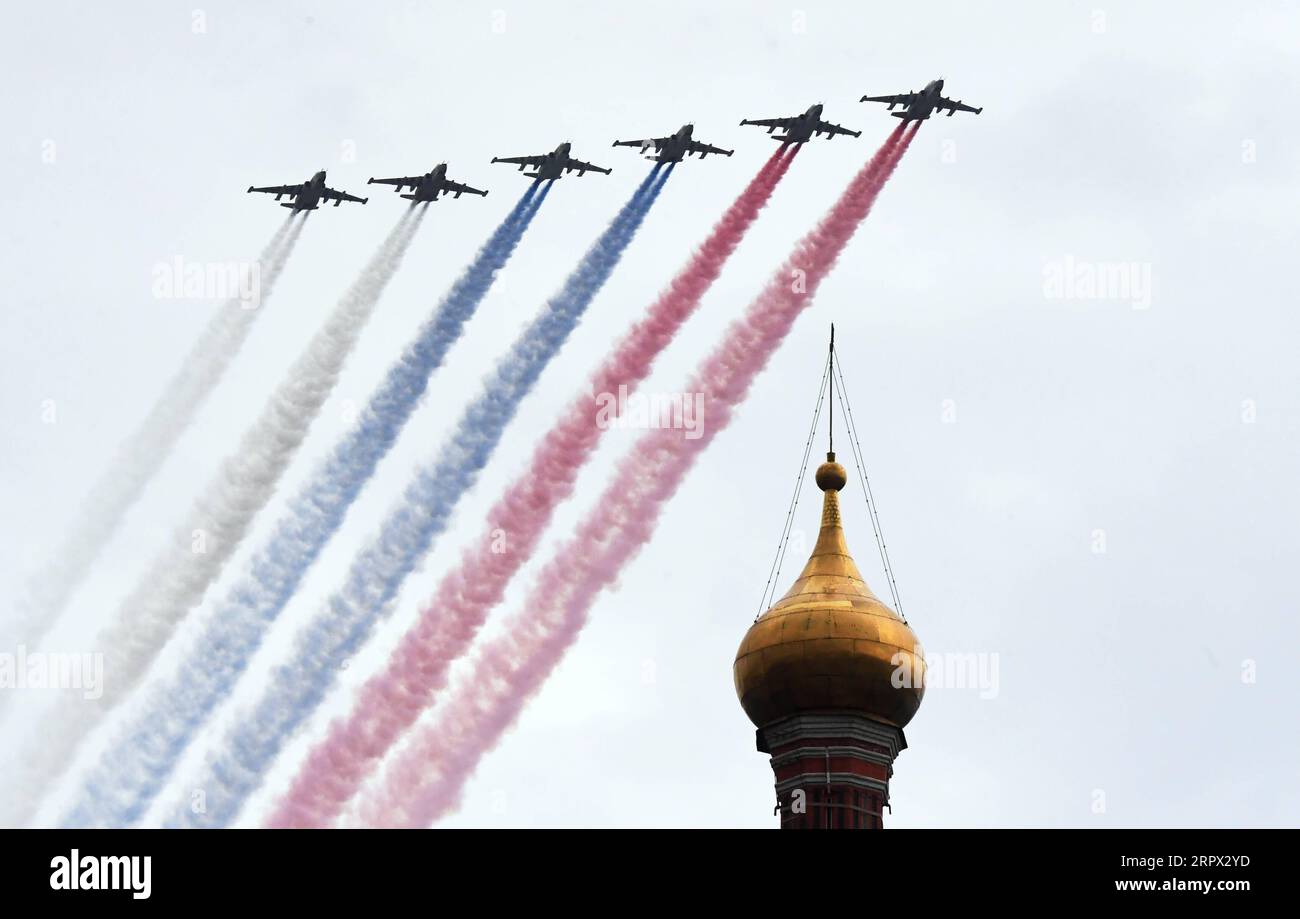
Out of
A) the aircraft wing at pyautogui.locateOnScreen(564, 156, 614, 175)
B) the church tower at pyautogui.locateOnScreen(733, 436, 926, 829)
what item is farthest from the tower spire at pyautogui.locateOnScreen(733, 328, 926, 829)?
the aircraft wing at pyautogui.locateOnScreen(564, 156, 614, 175)

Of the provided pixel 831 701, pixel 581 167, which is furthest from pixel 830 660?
pixel 581 167

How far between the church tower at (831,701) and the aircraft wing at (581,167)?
16860 millimetres

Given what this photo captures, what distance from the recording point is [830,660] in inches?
3930

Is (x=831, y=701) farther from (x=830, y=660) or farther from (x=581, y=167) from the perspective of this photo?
(x=581, y=167)

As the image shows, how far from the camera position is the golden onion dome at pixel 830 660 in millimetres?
99875

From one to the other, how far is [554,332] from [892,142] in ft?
37.4

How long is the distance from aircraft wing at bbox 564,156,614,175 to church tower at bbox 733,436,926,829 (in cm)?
1686

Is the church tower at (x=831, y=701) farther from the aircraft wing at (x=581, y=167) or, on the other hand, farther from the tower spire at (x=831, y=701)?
the aircraft wing at (x=581, y=167)

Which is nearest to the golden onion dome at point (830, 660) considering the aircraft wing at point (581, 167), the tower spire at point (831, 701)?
the tower spire at point (831, 701)

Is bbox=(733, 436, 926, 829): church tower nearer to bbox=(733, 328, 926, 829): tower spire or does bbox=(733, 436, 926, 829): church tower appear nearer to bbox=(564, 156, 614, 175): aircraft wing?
bbox=(733, 328, 926, 829): tower spire
